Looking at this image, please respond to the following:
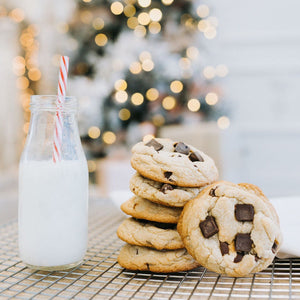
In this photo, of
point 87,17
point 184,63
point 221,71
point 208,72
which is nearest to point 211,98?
point 208,72

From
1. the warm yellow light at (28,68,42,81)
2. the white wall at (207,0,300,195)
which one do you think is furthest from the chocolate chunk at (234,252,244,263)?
the warm yellow light at (28,68,42,81)

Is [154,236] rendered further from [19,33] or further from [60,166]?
[19,33]

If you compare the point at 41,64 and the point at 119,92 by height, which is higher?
the point at 41,64

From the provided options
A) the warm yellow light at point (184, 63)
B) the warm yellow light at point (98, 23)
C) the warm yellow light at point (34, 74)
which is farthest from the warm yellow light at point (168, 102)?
the warm yellow light at point (34, 74)

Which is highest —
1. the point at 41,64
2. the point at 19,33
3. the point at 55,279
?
the point at 19,33

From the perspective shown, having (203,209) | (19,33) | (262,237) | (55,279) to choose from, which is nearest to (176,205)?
(203,209)

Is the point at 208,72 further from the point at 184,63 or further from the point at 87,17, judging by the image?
the point at 87,17
